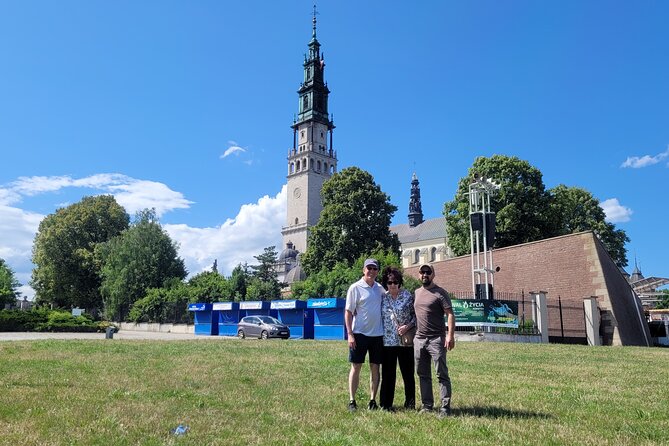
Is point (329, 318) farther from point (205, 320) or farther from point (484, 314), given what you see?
point (205, 320)

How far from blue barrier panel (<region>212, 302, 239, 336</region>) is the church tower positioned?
57.0 metres

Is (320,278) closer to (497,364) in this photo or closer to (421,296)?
(497,364)

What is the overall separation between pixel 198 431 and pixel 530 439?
319 centimetres

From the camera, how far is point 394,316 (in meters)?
6.76

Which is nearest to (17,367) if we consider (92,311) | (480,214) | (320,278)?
(480,214)

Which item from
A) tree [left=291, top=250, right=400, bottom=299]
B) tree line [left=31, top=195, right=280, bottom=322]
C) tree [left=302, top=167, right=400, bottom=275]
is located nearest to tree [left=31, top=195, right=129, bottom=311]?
tree line [left=31, top=195, right=280, bottom=322]

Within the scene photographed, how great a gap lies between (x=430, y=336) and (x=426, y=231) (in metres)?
92.8

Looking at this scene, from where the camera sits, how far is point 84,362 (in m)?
11.5

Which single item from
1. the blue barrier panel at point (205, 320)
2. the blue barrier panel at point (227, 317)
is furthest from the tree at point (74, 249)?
the blue barrier panel at point (227, 317)

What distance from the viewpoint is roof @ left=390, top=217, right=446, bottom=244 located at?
94.6 m

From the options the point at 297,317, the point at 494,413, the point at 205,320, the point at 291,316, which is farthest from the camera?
the point at 205,320

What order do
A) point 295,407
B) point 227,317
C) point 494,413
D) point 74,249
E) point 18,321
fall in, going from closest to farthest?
point 494,413
point 295,407
point 18,321
point 227,317
point 74,249

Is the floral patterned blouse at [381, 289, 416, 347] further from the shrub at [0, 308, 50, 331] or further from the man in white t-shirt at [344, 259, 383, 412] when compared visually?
the shrub at [0, 308, 50, 331]

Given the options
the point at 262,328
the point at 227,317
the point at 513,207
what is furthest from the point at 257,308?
the point at 513,207
